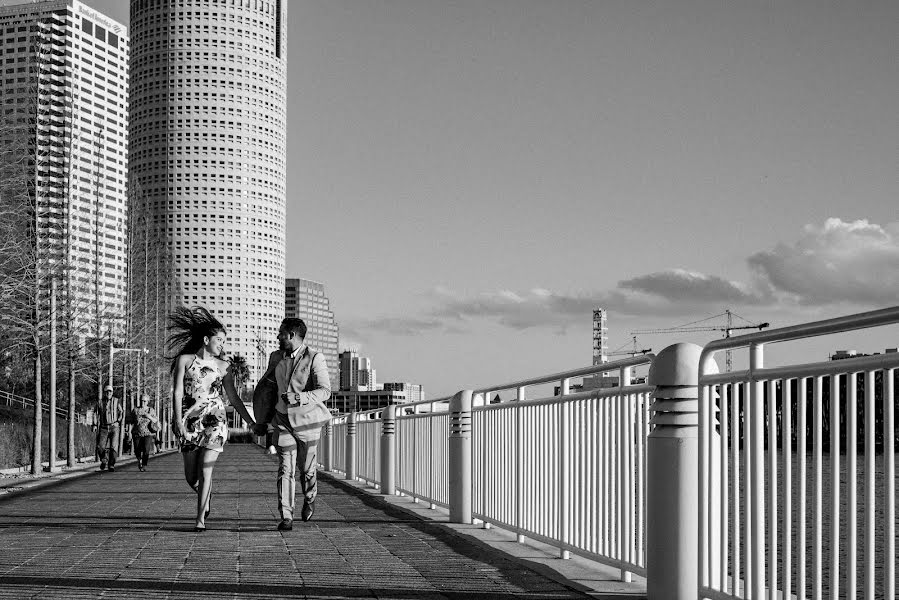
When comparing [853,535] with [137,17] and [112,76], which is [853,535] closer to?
[112,76]

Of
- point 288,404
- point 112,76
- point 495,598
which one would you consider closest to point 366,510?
point 288,404

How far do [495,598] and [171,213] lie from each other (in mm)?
179857

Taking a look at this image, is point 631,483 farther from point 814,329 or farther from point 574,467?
point 814,329

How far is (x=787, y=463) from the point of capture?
5078mm

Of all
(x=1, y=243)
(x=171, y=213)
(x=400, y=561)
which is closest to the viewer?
(x=400, y=561)

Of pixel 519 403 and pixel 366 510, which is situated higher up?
pixel 519 403

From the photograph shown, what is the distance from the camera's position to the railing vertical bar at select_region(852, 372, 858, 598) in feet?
14.4

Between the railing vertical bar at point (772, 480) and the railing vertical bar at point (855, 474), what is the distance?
62 cm

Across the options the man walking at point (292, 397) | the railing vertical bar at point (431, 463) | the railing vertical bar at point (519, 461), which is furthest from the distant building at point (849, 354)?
the railing vertical bar at point (431, 463)

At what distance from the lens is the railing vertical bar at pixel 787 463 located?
195 inches

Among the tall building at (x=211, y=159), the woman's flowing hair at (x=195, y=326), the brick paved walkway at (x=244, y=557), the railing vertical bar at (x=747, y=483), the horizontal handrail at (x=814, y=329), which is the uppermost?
the tall building at (x=211, y=159)

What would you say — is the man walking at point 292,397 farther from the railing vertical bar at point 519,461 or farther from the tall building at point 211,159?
the tall building at point 211,159

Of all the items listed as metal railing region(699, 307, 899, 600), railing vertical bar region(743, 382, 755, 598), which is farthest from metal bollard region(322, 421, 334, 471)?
railing vertical bar region(743, 382, 755, 598)

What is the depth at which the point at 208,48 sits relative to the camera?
193500 millimetres
